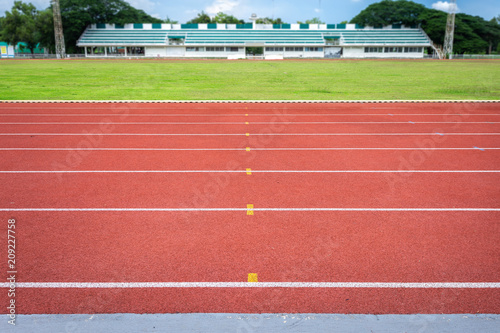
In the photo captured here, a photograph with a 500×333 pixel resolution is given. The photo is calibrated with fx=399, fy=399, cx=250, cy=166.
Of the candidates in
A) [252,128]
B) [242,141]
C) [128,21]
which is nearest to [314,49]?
[128,21]

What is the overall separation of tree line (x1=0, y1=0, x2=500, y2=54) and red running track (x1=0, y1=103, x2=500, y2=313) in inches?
2663

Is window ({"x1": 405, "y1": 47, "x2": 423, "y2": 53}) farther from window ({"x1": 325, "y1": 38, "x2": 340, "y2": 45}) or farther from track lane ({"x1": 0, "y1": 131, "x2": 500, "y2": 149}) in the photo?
track lane ({"x1": 0, "y1": 131, "x2": 500, "y2": 149})

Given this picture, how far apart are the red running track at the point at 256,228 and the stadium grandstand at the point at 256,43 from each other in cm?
5867

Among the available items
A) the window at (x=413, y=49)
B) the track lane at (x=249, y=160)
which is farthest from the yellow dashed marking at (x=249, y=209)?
the window at (x=413, y=49)

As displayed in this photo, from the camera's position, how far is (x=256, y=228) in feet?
16.1

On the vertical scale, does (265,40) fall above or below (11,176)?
above

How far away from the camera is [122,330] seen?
3.00m

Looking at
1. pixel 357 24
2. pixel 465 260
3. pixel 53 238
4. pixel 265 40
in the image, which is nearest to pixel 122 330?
pixel 53 238

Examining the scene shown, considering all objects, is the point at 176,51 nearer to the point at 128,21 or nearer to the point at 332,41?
the point at 128,21

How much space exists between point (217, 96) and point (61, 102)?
6.88m

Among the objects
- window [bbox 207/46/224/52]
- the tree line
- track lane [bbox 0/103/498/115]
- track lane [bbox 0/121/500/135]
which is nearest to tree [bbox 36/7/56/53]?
the tree line

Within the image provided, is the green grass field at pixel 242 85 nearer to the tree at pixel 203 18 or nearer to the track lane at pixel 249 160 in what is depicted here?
the track lane at pixel 249 160

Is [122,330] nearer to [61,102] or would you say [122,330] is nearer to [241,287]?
[241,287]

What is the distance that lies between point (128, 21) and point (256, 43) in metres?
25.1
